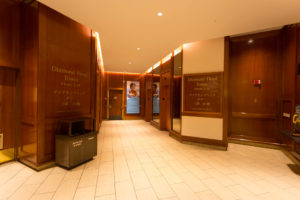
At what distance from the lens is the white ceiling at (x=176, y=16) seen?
2680 mm

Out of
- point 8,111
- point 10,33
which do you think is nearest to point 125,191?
point 8,111

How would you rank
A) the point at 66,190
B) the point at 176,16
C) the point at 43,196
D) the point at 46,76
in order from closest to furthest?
the point at 43,196
the point at 66,190
the point at 46,76
the point at 176,16

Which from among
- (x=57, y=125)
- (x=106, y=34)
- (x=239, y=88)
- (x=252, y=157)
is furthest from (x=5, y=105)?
(x=239, y=88)

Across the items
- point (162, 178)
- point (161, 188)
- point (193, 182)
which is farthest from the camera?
point (162, 178)

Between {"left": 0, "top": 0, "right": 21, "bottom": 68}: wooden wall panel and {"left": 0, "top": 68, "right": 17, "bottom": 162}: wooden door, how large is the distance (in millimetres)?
286

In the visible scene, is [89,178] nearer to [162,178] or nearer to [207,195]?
[162,178]

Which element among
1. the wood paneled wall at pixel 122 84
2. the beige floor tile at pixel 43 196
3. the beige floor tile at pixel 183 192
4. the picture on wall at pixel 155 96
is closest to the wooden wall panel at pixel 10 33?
the beige floor tile at pixel 43 196

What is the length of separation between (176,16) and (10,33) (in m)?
3.93

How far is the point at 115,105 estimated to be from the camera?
33.6ft

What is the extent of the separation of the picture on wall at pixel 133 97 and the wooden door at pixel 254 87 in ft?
22.4

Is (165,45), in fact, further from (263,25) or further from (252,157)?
(252,157)

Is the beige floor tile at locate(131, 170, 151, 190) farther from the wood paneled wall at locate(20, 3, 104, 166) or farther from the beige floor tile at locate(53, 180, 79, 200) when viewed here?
the wood paneled wall at locate(20, 3, 104, 166)

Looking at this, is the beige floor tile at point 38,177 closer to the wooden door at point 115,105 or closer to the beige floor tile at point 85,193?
the beige floor tile at point 85,193

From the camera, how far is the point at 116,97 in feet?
33.7
